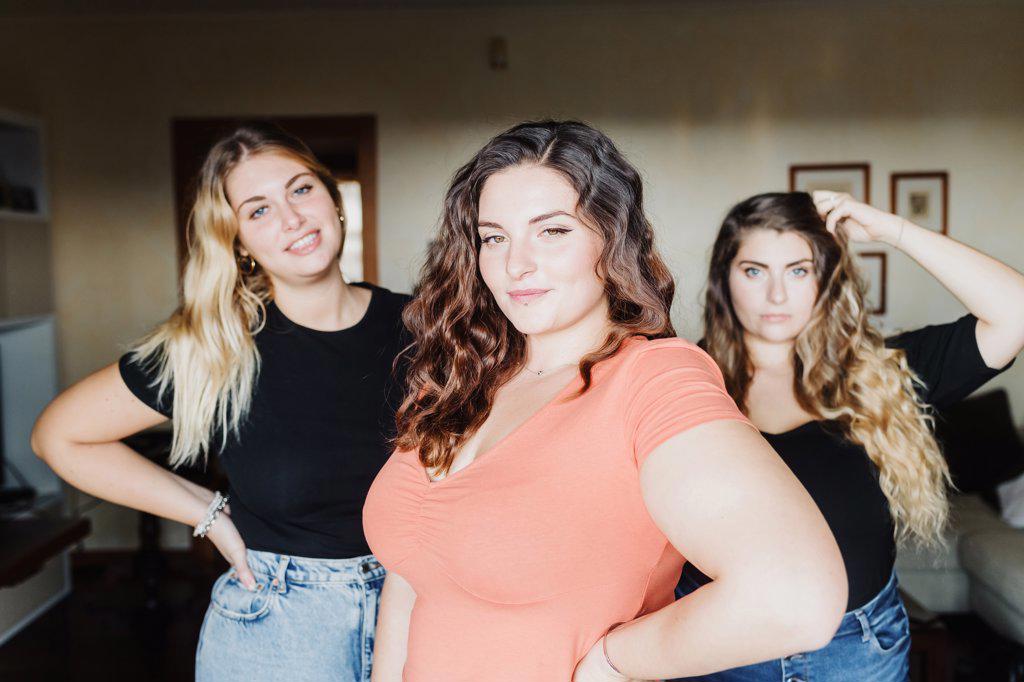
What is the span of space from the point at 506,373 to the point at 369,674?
2.21 feet

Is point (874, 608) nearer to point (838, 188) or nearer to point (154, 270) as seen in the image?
point (838, 188)

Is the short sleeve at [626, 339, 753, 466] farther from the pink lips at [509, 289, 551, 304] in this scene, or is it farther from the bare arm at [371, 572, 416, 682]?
the bare arm at [371, 572, 416, 682]

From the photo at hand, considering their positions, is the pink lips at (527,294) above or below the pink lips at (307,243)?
below

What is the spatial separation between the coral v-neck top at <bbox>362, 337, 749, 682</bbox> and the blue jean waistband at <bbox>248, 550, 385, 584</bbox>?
0.40m

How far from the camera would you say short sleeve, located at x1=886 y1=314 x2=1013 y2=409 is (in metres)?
1.61

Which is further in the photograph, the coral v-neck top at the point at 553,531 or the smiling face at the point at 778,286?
the smiling face at the point at 778,286

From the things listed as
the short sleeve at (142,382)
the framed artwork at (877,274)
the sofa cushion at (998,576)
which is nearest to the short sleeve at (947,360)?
the short sleeve at (142,382)

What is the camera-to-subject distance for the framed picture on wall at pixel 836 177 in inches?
173

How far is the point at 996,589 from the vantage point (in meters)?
3.04

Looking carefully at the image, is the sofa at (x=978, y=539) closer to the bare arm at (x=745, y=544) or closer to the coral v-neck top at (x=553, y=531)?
the coral v-neck top at (x=553, y=531)

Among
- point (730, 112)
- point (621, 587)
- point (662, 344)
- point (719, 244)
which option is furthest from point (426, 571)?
point (730, 112)

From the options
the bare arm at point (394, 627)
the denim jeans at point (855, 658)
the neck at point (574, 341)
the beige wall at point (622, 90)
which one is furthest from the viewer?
the beige wall at point (622, 90)

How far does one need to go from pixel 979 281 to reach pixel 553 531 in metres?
1.13

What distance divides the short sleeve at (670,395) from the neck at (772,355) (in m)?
0.92
